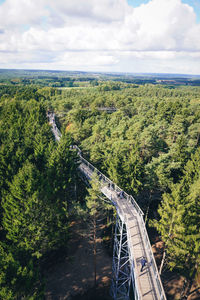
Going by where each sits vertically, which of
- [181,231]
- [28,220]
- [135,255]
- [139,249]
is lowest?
[135,255]

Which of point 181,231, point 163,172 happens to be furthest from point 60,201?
point 163,172

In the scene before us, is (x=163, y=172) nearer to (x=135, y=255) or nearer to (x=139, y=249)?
(x=139, y=249)

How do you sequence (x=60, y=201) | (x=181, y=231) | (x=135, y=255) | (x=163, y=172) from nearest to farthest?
(x=135, y=255) → (x=181, y=231) → (x=60, y=201) → (x=163, y=172)

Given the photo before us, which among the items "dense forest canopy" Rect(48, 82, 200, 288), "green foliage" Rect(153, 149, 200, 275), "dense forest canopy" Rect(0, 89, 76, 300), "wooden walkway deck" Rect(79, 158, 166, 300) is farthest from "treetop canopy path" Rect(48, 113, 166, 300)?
"dense forest canopy" Rect(0, 89, 76, 300)

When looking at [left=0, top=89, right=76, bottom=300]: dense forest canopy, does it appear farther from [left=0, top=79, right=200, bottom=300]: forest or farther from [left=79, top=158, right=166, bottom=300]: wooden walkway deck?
[left=79, top=158, right=166, bottom=300]: wooden walkway deck

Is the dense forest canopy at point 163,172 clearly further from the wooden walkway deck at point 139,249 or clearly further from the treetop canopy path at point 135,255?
the wooden walkway deck at point 139,249

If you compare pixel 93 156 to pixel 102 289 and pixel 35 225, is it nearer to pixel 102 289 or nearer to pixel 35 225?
pixel 35 225

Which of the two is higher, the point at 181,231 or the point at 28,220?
the point at 181,231

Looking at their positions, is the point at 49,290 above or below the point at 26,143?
below

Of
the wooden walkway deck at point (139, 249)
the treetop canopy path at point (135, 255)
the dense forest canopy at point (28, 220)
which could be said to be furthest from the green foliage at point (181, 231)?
the dense forest canopy at point (28, 220)

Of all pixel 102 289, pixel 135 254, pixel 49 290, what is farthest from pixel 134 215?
pixel 49 290

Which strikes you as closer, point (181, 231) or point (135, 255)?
point (135, 255)
